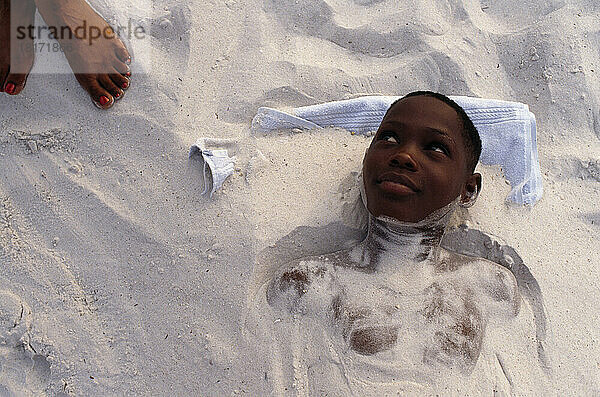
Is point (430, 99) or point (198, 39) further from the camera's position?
point (198, 39)

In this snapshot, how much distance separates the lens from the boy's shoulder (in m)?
2.00

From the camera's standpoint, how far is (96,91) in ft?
7.17

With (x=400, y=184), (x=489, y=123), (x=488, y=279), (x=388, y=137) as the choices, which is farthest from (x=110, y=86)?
(x=488, y=279)

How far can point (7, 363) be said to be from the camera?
6.28ft

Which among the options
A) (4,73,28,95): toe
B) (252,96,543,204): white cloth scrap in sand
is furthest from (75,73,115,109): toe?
(252,96,543,204): white cloth scrap in sand

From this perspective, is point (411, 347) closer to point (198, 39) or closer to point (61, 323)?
point (61, 323)

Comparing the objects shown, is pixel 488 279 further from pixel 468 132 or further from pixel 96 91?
pixel 96 91

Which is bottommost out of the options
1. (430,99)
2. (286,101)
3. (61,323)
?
(61,323)

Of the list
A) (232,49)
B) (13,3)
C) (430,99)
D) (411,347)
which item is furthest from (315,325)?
(13,3)

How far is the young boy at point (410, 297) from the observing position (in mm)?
1798

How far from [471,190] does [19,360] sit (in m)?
1.86

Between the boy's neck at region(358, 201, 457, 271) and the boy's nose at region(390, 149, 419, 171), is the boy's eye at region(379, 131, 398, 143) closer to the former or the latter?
the boy's nose at region(390, 149, 419, 171)

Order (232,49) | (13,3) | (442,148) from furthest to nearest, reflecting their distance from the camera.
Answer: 1. (232,49)
2. (13,3)
3. (442,148)

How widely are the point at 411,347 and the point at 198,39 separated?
5.39 ft
